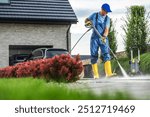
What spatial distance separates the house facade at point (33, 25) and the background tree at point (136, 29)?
23.7 feet

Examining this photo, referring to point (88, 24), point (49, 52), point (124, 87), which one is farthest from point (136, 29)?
point (124, 87)

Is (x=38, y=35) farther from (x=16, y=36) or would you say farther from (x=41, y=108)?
(x=41, y=108)

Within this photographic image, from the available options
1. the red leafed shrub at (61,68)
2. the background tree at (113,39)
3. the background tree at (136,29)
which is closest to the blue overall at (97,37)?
the background tree at (113,39)

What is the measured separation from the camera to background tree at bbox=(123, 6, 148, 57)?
55.9ft

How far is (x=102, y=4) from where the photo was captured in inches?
509

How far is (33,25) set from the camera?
25250mm

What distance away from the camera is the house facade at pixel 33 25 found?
2448cm

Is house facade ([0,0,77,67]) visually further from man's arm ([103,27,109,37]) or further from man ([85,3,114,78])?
man's arm ([103,27,109,37])

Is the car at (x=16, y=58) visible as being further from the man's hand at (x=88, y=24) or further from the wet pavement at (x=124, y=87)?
the wet pavement at (x=124, y=87)

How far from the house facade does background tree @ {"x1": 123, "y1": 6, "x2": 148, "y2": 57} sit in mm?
7213

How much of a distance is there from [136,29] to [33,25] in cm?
918

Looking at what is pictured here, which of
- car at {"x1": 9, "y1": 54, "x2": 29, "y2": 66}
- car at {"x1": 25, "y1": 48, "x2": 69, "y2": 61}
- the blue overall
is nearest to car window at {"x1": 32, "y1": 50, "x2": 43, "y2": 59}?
car at {"x1": 25, "y1": 48, "x2": 69, "y2": 61}

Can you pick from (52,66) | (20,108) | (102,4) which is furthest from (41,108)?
(102,4)

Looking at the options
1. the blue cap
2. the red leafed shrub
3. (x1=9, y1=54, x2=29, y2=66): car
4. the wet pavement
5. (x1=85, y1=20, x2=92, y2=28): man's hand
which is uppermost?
the blue cap
